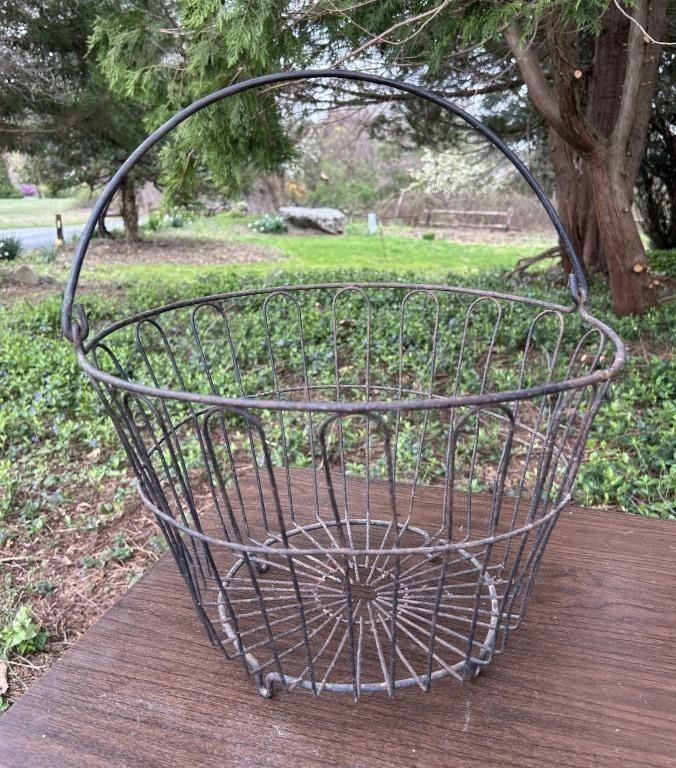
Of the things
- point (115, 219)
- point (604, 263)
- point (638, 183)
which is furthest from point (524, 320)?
point (115, 219)

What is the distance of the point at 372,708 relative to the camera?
717mm

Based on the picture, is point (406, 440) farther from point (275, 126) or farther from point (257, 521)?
point (275, 126)

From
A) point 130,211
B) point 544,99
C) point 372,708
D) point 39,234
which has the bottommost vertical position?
point 372,708

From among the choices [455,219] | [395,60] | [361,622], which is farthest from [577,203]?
[455,219]

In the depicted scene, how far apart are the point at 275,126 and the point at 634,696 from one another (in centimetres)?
209

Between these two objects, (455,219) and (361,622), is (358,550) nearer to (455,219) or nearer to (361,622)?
(361,622)

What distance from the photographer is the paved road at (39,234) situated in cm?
788

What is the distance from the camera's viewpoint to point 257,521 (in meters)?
1.15

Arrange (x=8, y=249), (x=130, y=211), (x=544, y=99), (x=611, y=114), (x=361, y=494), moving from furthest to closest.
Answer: (x=130, y=211) < (x=8, y=249) < (x=611, y=114) < (x=544, y=99) < (x=361, y=494)

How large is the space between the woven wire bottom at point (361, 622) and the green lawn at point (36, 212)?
10627 mm

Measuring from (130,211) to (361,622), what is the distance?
7.69 meters

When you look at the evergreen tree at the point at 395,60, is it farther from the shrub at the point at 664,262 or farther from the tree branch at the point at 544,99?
the shrub at the point at 664,262

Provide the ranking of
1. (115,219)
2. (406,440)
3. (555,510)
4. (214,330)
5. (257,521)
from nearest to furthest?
(555,510)
(257,521)
(406,440)
(214,330)
(115,219)

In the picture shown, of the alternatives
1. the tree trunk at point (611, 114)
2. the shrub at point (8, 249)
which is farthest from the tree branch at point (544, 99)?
the shrub at point (8, 249)
